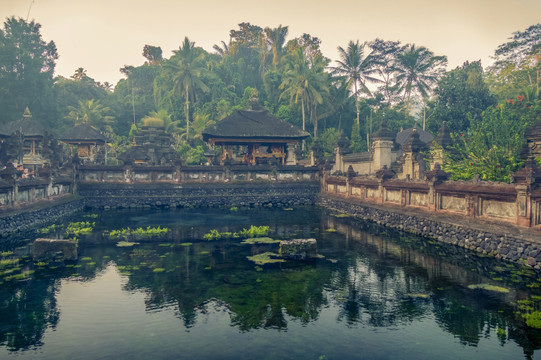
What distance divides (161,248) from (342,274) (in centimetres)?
793

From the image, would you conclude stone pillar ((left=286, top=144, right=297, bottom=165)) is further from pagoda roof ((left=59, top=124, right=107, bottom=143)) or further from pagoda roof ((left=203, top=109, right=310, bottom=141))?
pagoda roof ((left=59, top=124, right=107, bottom=143))

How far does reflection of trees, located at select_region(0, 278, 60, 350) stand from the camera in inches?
294

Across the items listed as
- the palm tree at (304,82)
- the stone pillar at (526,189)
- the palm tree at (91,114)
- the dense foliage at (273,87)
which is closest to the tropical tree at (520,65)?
the dense foliage at (273,87)

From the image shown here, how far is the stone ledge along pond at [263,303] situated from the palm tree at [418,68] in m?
56.4

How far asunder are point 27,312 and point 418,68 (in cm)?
6836

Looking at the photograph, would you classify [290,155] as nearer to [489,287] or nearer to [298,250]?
[298,250]

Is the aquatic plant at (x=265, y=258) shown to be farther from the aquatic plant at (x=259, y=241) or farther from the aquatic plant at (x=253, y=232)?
the aquatic plant at (x=253, y=232)

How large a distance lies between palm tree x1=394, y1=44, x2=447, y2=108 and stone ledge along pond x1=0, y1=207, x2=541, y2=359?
185 ft

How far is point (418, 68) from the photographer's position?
64312mm

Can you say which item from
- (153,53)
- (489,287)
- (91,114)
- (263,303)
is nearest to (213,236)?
(263,303)

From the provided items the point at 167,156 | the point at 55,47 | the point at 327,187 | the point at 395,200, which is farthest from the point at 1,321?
the point at 55,47

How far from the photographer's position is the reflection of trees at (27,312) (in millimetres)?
7469

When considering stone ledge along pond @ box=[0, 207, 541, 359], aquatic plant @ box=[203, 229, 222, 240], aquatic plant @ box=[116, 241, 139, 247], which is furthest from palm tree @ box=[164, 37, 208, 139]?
stone ledge along pond @ box=[0, 207, 541, 359]

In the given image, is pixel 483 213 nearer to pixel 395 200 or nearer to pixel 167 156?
pixel 395 200
